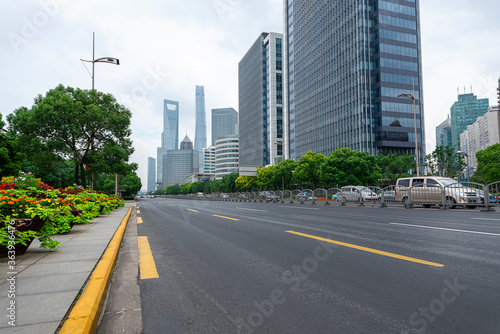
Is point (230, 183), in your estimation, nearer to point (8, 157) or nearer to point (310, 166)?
point (310, 166)

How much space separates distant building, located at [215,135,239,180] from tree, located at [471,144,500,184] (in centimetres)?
10730

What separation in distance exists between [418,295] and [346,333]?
114cm

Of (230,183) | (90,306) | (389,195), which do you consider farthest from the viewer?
(230,183)

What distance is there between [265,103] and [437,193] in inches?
4286

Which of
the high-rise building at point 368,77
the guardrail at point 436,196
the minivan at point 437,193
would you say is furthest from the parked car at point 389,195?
the high-rise building at point 368,77

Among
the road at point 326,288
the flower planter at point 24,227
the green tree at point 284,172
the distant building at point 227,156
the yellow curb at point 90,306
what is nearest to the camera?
the yellow curb at point 90,306

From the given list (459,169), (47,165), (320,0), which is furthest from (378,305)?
(320,0)

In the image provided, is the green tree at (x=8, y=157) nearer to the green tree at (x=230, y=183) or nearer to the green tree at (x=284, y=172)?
the green tree at (x=284, y=172)

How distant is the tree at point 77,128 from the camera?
861 inches

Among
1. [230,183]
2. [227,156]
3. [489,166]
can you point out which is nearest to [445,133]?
[227,156]

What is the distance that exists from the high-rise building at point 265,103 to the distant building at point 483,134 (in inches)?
3247

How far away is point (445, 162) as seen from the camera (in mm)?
45281

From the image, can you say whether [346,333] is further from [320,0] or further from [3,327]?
[320,0]

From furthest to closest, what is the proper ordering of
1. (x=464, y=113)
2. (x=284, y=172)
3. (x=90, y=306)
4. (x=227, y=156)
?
(x=464, y=113) → (x=227, y=156) → (x=284, y=172) → (x=90, y=306)
